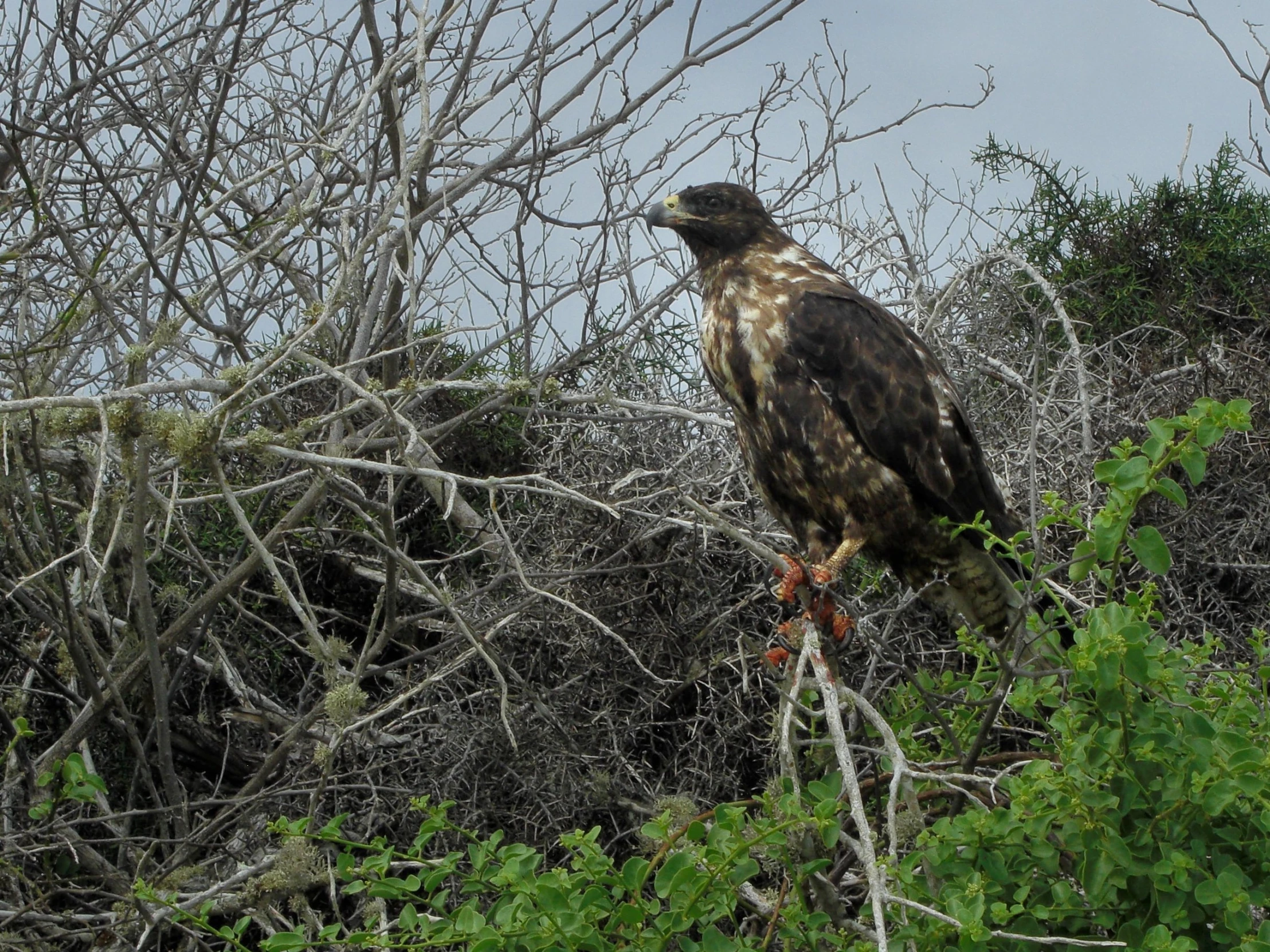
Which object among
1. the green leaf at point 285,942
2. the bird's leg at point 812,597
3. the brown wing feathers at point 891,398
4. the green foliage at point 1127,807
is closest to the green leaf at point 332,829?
the green leaf at point 285,942

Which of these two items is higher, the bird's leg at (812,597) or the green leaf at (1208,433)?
the green leaf at (1208,433)

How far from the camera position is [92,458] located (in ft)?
11.9

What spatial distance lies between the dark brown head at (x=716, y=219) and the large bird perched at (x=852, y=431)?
0.13 m

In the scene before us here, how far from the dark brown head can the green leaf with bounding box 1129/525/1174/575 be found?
89.6 inches

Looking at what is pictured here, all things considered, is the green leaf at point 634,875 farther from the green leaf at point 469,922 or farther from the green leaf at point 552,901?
the green leaf at point 469,922

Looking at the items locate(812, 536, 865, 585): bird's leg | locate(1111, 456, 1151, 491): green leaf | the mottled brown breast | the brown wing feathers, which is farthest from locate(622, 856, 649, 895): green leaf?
the brown wing feathers

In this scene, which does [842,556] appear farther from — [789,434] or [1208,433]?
[1208,433]

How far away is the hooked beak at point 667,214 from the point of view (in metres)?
4.29

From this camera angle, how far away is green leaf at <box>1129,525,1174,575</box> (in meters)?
2.12

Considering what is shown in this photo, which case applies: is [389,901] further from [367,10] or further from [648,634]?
[367,10]

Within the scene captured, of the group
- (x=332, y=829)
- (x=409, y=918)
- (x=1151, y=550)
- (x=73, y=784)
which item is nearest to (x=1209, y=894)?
(x=1151, y=550)

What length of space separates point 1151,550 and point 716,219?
238 centimetres

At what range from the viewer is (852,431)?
12.6 ft

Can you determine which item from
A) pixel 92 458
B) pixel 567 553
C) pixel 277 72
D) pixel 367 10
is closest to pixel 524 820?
pixel 567 553
